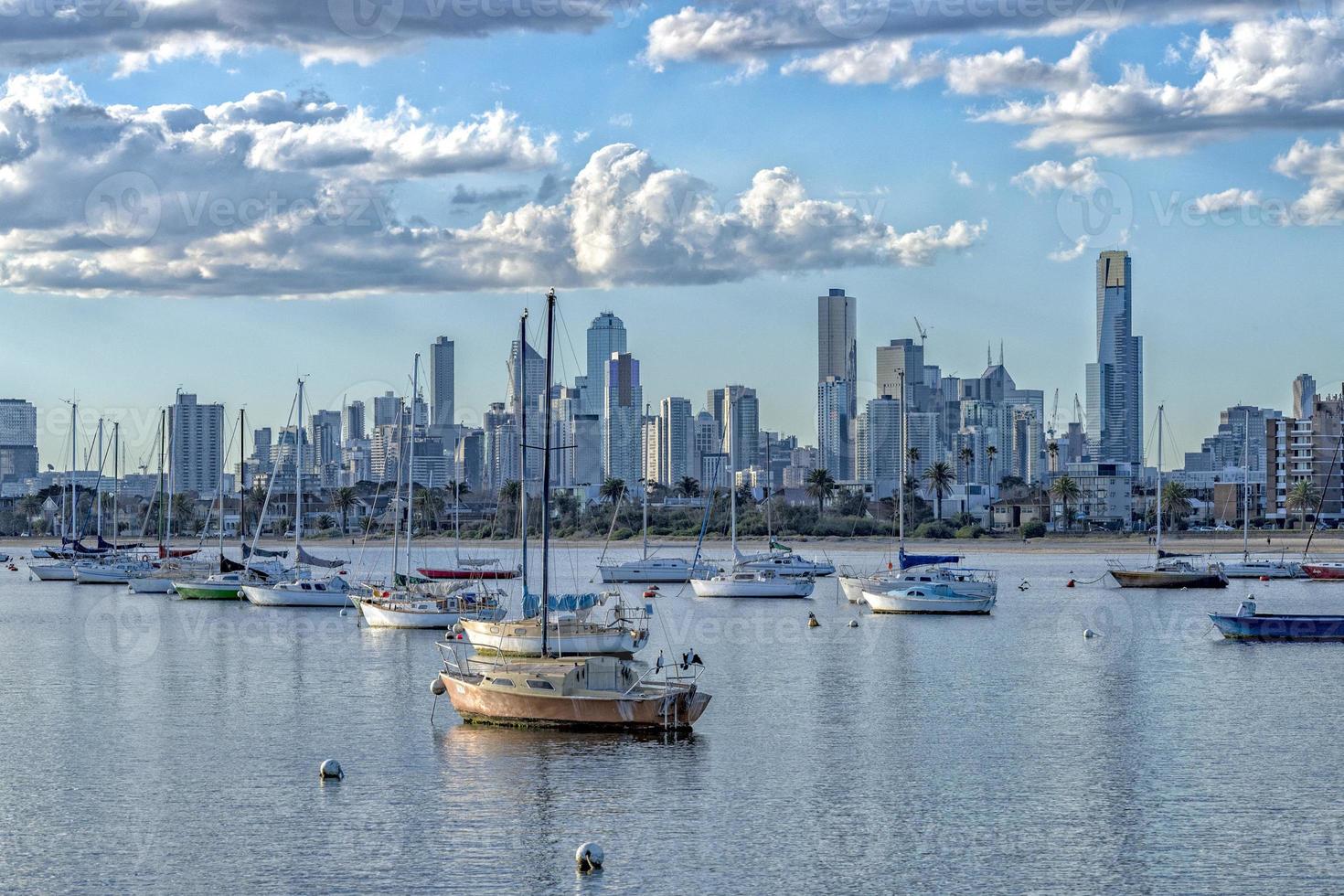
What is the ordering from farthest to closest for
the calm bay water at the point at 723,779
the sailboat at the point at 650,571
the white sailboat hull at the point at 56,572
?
the white sailboat hull at the point at 56,572
the sailboat at the point at 650,571
the calm bay water at the point at 723,779

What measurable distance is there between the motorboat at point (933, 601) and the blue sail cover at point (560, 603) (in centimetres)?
2350

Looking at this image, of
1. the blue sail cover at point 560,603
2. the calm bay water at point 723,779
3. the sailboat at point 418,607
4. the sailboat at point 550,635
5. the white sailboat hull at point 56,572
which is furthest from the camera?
the white sailboat hull at point 56,572

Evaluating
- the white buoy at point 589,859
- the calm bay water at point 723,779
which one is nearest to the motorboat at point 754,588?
the calm bay water at point 723,779

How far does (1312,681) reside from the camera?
58.4 m

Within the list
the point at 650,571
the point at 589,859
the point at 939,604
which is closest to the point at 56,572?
the point at 650,571

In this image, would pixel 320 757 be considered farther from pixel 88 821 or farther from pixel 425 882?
pixel 425 882

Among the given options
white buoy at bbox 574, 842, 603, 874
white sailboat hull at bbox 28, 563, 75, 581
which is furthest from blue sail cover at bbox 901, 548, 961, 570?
white buoy at bbox 574, 842, 603, 874

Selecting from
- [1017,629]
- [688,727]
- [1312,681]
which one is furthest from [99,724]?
[1017,629]

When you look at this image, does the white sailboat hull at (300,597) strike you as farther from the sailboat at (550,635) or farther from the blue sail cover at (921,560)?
the sailboat at (550,635)

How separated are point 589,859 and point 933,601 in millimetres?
62068

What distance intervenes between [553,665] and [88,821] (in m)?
13.6

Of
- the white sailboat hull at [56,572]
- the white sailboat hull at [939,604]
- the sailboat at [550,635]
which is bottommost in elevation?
the white sailboat hull at [56,572]

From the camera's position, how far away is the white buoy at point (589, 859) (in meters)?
30.8

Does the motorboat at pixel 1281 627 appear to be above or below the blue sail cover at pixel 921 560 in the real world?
below
